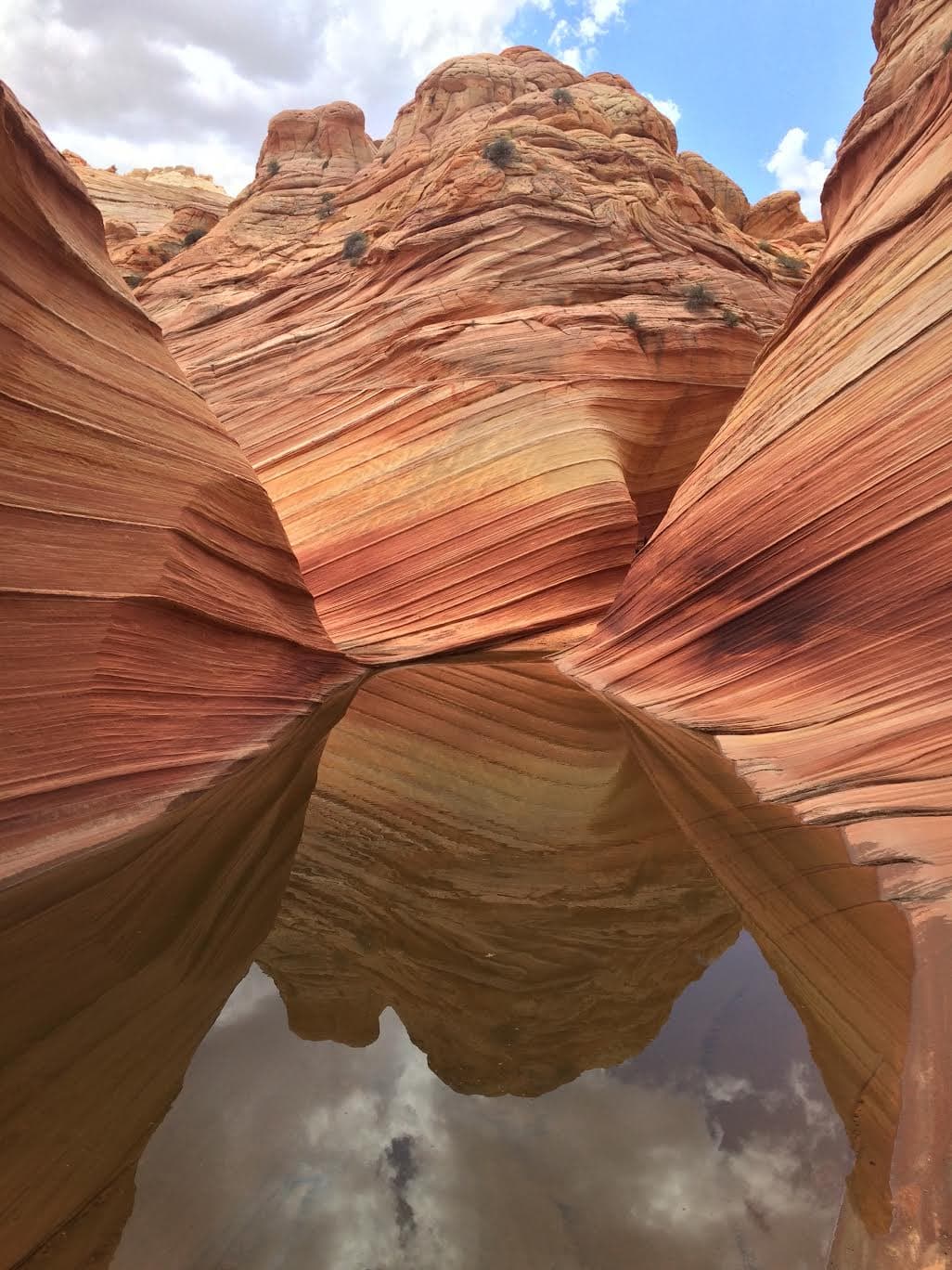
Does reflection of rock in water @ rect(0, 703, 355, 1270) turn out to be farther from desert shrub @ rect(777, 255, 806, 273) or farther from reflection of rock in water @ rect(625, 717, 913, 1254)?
desert shrub @ rect(777, 255, 806, 273)

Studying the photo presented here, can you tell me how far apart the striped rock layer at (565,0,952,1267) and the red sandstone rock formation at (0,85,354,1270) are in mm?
2269

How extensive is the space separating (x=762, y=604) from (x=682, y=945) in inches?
176

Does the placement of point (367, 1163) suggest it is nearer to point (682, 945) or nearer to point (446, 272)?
point (682, 945)

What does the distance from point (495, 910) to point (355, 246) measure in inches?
599

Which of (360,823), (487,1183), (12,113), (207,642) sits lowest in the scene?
(487,1183)

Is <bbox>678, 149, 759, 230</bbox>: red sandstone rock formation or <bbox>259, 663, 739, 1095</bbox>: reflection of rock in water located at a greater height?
<bbox>678, 149, 759, 230</bbox>: red sandstone rock formation

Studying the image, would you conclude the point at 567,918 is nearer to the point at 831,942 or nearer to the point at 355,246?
the point at 831,942

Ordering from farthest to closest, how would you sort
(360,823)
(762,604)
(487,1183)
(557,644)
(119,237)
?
(119,237) < (557,644) < (762,604) < (360,823) < (487,1183)

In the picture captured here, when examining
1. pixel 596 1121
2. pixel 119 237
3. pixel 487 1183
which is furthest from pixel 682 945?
pixel 119 237

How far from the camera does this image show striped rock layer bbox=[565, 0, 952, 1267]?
4637 millimetres

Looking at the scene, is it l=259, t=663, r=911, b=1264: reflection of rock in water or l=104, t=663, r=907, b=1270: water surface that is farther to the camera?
l=259, t=663, r=911, b=1264: reflection of rock in water

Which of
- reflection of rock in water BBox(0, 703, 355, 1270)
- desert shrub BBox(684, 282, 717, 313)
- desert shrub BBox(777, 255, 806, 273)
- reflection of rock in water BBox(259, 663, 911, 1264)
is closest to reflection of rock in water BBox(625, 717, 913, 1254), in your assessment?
reflection of rock in water BBox(259, 663, 911, 1264)

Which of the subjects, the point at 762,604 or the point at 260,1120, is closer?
the point at 260,1120

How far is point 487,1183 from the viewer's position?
7.06 ft
